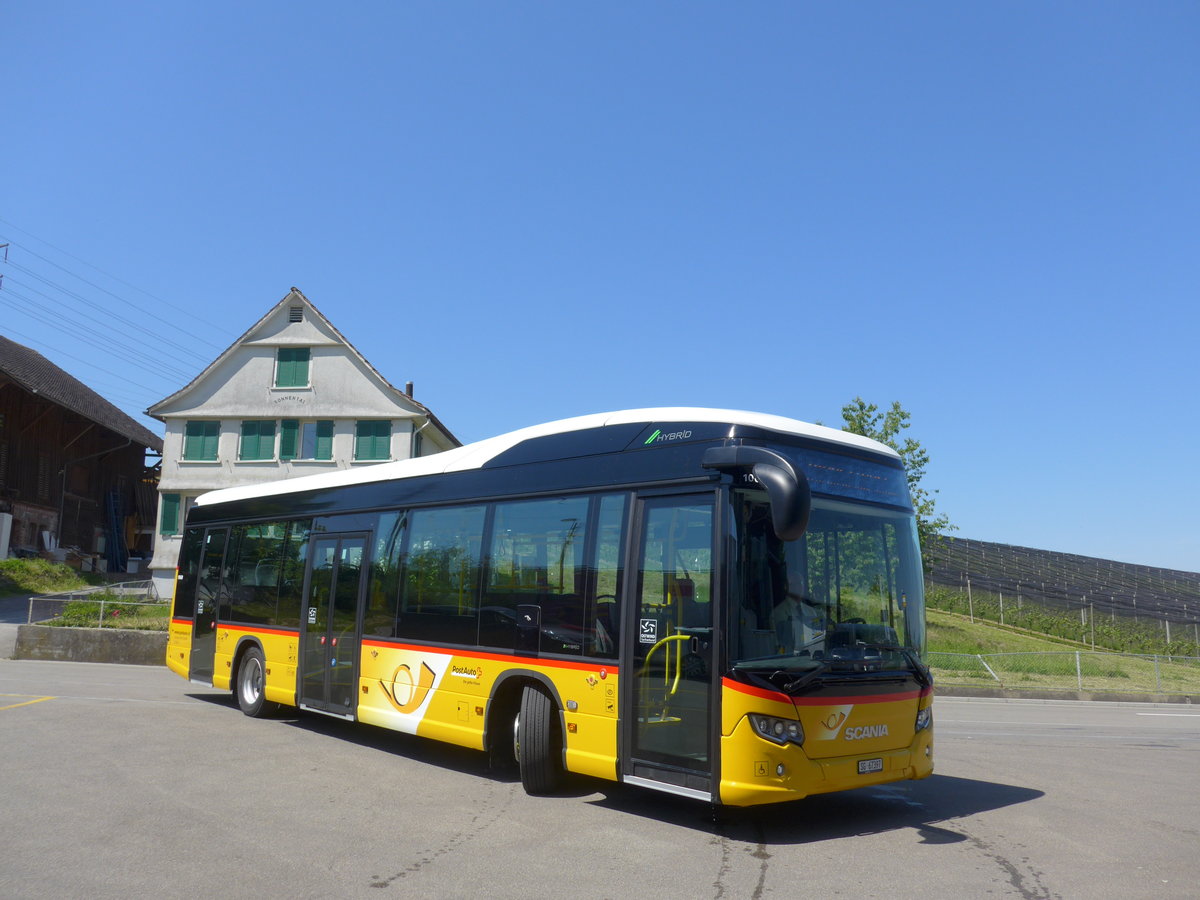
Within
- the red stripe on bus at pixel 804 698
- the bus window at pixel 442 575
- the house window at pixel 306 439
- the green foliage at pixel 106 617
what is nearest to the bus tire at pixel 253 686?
the bus window at pixel 442 575

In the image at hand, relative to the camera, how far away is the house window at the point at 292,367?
1603 inches

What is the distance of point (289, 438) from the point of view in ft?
131

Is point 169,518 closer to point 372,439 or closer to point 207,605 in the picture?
point 372,439

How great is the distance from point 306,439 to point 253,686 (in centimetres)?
2773

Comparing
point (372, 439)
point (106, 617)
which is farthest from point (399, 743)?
point (372, 439)

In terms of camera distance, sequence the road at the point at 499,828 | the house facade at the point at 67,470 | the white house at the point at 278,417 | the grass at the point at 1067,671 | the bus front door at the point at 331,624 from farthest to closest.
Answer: the house facade at the point at 67,470, the white house at the point at 278,417, the grass at the point at 1067,671, the bus front door at the point at 331,624, the road at the point at 499,828

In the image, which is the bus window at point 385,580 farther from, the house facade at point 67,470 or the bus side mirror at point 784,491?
the house facade at point 67,470

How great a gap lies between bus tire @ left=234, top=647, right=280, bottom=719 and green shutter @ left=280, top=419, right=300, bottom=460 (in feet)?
89.2

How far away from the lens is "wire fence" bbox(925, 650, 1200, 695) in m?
24.1

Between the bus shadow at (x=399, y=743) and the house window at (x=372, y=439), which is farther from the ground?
the house window at (x=372, y=439)

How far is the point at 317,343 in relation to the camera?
40.9 m

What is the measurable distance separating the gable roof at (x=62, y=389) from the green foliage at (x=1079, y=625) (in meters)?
42.7

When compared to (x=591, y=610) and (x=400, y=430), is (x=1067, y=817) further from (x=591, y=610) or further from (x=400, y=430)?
(x=400, y=430)

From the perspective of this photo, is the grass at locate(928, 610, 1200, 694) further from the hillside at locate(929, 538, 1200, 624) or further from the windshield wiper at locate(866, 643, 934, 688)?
the windshield wiper at locate(866, 643, 934, 688)
